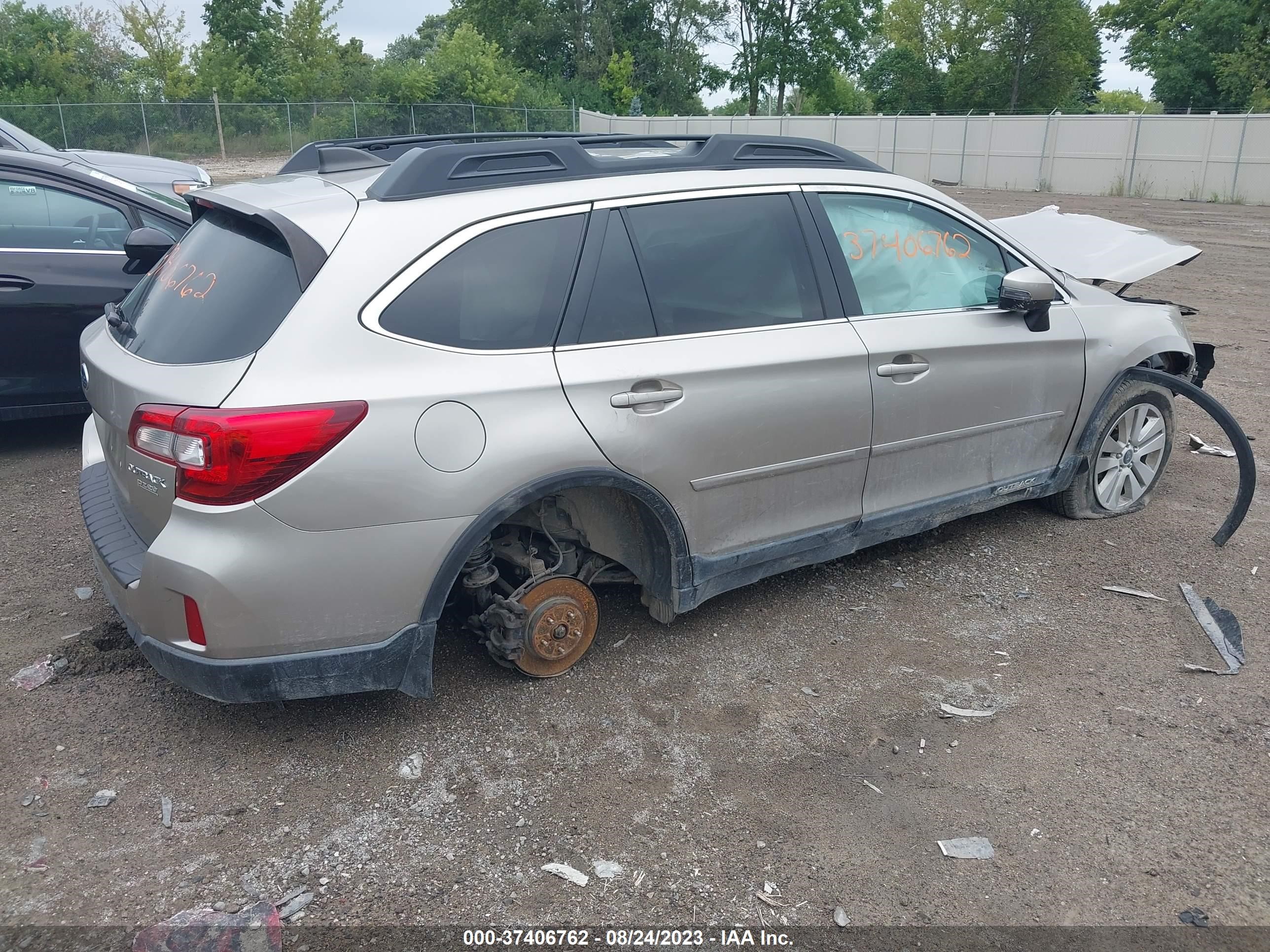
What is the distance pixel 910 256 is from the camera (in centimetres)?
420

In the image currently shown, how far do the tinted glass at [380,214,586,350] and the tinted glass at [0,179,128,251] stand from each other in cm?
390

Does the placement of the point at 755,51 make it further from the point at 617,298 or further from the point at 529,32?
the point at 617,298

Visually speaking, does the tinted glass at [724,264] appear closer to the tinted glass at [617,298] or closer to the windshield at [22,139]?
the tinted glass at [617,298]

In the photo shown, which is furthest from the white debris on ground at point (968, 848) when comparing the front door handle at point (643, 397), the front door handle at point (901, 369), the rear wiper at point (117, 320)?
the rear wiper at point (117, 320)

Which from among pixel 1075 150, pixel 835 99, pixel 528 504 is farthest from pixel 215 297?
pixel 835 99

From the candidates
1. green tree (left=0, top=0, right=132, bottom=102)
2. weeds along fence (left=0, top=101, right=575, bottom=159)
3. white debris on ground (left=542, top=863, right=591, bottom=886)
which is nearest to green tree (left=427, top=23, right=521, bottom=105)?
weeds along fence (left=0, top=101, right=575, bottom=159)

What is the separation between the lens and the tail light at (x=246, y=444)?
9.09 ft

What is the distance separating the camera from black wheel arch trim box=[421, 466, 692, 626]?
3.09 metres

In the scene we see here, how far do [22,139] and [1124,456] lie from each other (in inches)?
398

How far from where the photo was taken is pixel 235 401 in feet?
9.17

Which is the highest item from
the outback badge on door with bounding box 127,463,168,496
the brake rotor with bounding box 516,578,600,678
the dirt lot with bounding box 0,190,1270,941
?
the outback badge on door with bounding box 127,463,168,496

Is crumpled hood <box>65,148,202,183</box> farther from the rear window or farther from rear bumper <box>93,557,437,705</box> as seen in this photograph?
rear bumper <box>93,557,437,705</box>

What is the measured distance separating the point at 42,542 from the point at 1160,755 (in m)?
4.81

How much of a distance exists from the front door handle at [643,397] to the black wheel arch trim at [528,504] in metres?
0.22
